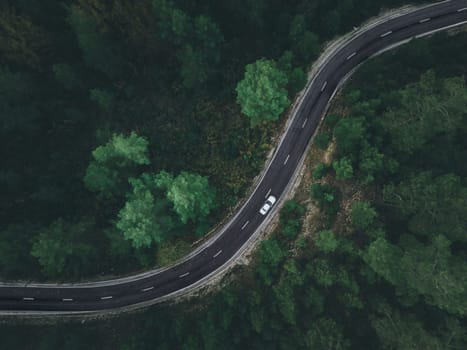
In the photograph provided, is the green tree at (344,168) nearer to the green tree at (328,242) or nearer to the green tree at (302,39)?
the green tree at (328,242)

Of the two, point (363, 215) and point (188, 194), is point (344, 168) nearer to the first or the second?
point (363, 215)

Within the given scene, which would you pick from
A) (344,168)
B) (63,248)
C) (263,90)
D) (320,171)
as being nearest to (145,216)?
(63,248)

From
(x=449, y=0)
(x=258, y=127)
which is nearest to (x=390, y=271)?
(x=258, y=127)

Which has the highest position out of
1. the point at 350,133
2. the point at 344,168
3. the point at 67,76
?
the point at 350,133

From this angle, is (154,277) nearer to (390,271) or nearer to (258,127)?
(258,127)

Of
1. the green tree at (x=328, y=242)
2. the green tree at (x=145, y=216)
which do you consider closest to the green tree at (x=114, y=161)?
the green tree at (x=145, y=216)
